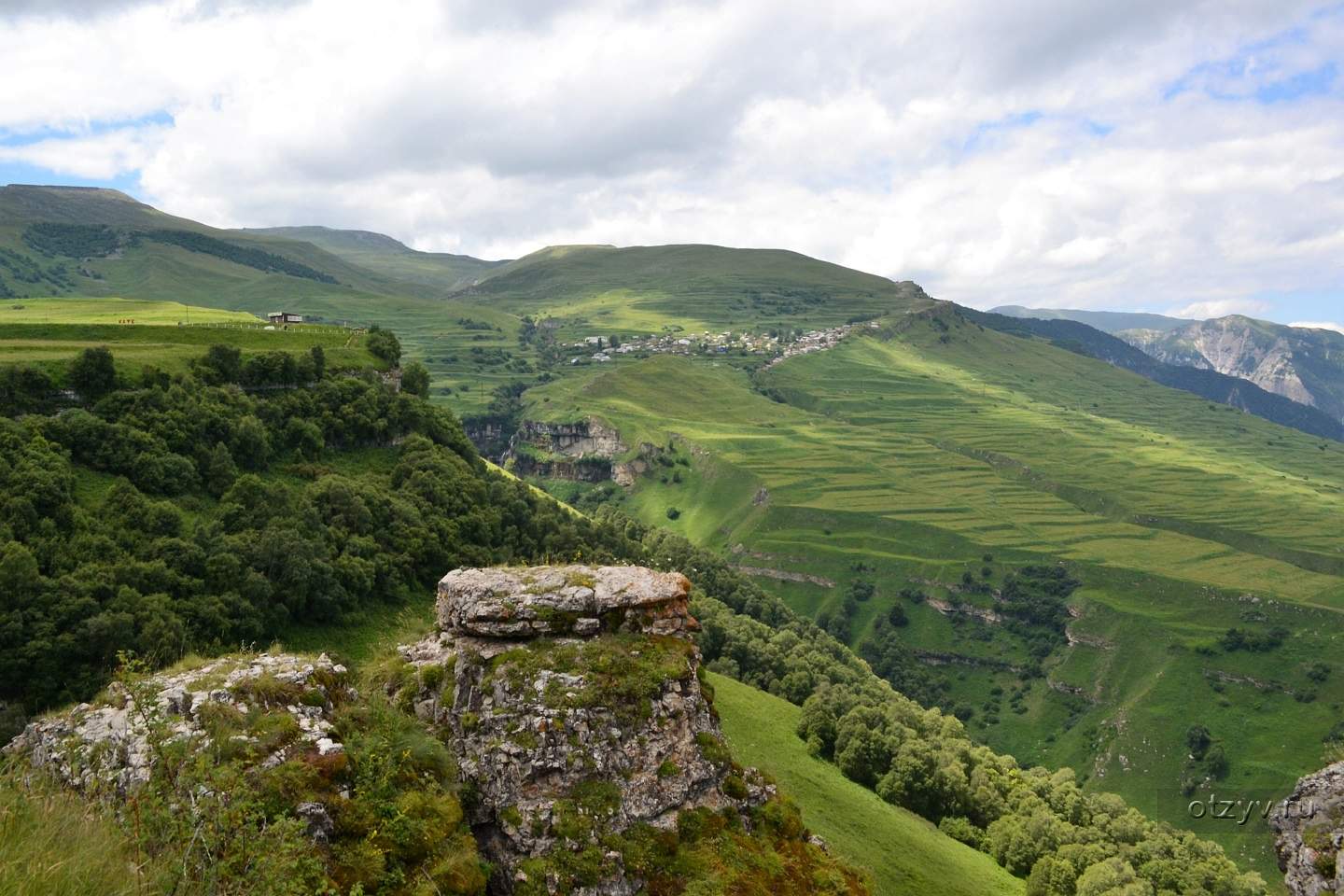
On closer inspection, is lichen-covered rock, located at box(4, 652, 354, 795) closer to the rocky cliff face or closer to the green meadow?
the rocky cliff face

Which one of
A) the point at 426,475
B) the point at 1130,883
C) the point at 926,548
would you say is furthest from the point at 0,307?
the point at 926,548

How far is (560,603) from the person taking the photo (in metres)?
28.3

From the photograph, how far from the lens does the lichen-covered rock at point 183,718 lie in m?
19.0

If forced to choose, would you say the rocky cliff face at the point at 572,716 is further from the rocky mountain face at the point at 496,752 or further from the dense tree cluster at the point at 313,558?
the dense tree cluster at the point at 313,558

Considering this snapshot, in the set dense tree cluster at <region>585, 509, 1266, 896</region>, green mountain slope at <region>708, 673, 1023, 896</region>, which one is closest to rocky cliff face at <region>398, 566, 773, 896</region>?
green mountain slope at <region>708, 673, 1023, 896</region>

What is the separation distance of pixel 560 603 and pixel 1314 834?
137ft

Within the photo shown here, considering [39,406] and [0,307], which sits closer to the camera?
[39,406]

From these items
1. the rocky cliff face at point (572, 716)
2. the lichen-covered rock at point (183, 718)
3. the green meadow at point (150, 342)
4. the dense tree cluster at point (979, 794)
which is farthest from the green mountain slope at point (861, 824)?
the green meadow at point (150, 342)

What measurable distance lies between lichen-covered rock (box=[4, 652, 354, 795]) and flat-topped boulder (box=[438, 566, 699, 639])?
4.66 meters

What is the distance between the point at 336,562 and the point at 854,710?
1723 inches

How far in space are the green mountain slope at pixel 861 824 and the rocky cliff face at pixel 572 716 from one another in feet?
67.7

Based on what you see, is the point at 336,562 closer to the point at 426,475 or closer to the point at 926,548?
the point at 426,475

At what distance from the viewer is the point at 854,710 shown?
6769 cm

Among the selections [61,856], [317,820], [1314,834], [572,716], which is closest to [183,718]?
[317,820]
